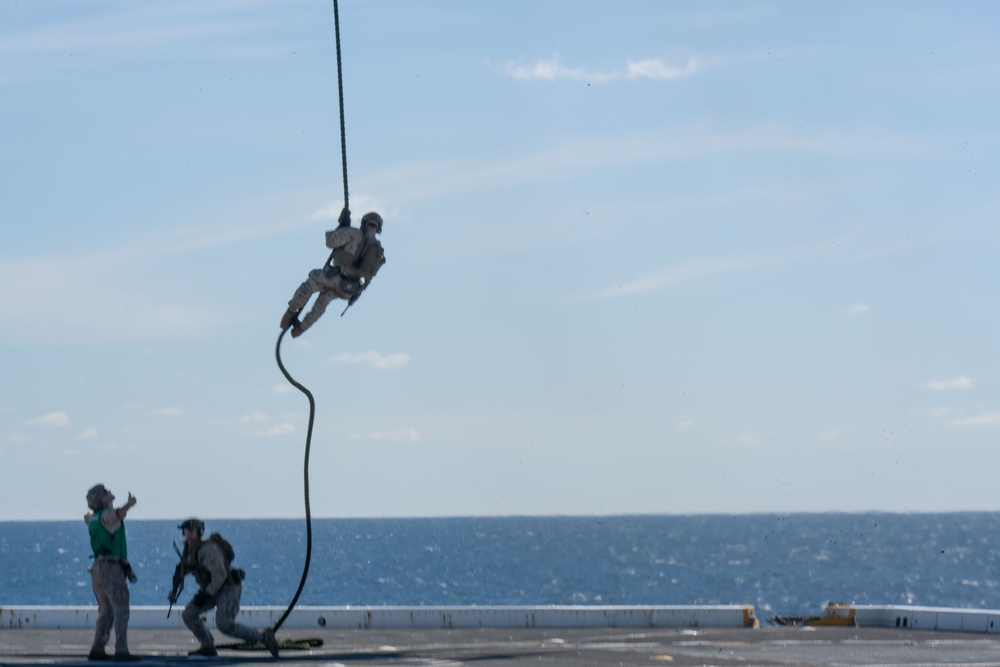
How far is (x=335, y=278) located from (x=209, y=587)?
3.76 m

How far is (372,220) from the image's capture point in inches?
715

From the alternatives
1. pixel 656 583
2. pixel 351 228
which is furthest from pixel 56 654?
pixel 656 583

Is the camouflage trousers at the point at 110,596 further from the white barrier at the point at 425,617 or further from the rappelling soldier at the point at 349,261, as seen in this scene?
the white barrier at the point at 425,617

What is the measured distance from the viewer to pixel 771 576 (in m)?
125

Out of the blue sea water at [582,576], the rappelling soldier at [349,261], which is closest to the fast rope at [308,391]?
the rappelling soldier at [349,261]

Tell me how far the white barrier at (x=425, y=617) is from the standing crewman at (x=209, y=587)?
5.81m

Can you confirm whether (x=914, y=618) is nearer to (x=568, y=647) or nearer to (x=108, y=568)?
(x=568, y=647)

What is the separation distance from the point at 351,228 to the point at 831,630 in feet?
30.1

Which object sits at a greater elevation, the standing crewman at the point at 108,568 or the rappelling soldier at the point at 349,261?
the rappelling soldier at the point at 349,261

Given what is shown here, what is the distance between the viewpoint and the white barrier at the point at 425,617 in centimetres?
2322

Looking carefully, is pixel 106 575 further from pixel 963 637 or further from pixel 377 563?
pixel 377 563

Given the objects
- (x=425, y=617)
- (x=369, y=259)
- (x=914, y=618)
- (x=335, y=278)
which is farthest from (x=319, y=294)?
(x=914, y=618)

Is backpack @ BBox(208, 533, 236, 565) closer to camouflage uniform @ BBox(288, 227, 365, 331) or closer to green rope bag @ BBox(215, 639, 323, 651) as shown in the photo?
green rope bag @ BBox(215, 639, 323, 651)

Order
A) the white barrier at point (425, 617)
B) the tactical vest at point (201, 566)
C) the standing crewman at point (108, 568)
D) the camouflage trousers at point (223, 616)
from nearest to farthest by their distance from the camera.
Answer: the standing crewman at point (108, 568), the camouflage trousers at point (223, 616), the tactical vest at point (201, 566), the white barrier at point (425, 617)
